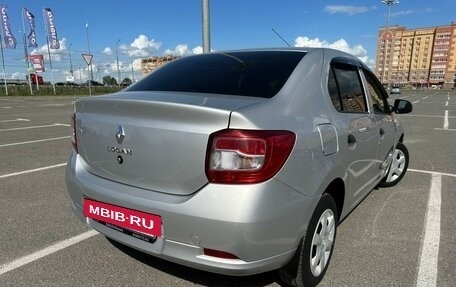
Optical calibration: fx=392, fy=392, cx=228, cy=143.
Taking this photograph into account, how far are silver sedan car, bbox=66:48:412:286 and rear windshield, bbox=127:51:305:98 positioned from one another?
15mm

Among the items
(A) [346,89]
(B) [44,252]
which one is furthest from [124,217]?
(A) [346,89]

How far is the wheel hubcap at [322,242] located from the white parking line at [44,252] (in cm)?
194

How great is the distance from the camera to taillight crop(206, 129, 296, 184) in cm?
203

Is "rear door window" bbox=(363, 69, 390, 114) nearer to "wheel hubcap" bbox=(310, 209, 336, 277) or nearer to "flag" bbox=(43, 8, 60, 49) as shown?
"wheel hubcap" bbox=(310, 209, 336, 277)

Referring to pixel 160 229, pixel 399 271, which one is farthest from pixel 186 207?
pixel 399 271

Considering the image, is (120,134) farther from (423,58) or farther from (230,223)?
(423,58)

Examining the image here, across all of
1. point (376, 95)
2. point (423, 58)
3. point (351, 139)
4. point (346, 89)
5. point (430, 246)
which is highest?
point (423, 58)

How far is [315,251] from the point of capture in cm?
260

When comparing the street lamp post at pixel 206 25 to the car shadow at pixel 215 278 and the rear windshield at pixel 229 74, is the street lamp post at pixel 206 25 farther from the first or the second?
the car shadow at pixel 215 278

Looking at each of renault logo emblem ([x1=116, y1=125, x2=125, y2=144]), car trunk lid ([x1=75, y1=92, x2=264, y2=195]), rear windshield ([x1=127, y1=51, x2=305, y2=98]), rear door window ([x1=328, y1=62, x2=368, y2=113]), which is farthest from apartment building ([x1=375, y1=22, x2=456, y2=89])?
renault logo emblem ([x1=116, y1=125, x2=125, y2=144])

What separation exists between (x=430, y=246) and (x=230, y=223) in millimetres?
2154

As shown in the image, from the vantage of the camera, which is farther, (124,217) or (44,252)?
(44,252)

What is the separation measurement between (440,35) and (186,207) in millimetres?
132582

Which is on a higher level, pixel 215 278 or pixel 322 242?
pixel 322 242
